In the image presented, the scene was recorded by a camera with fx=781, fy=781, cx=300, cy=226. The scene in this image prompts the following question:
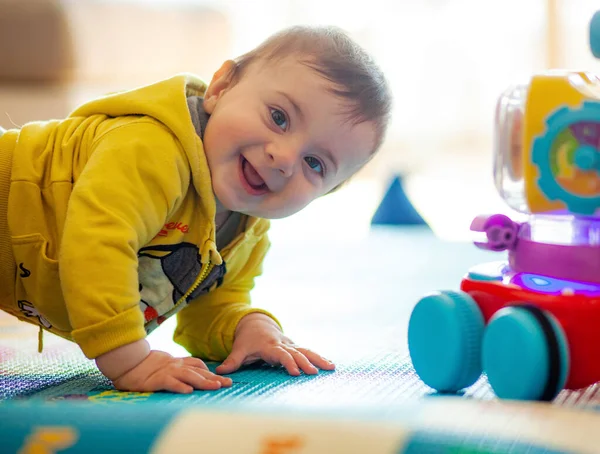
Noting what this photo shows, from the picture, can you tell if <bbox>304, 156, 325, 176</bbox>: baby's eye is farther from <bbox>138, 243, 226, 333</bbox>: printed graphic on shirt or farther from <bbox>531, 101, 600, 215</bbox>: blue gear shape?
<bbox>531, 101, 600, 215</bbox>: blue gear shape

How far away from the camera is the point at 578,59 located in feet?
10.9

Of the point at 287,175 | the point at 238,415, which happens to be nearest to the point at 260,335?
Result: the point at 287,175

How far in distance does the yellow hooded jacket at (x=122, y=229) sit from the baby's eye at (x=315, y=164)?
0.12 metres

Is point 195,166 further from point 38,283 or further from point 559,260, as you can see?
point 559,260

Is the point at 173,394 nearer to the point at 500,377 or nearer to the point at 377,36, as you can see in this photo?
the point at 500,377

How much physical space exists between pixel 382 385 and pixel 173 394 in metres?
0.21

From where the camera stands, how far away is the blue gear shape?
0.71 m

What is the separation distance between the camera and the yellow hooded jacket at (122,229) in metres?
0.78

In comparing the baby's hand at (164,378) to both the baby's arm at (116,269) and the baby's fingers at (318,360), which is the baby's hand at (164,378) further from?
the baby's fingers at (318,360)

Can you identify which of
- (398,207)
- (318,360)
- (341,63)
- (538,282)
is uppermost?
(341,63)

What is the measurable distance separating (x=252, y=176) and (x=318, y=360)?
0.75 feet

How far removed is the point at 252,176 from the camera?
92cm

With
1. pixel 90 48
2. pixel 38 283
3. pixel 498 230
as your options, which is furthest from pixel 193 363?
pixel 90 48

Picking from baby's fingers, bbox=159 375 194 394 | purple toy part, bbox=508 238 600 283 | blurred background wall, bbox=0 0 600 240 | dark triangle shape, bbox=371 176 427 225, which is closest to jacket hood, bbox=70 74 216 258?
baby's fingers, bbox=159 375 194 394
